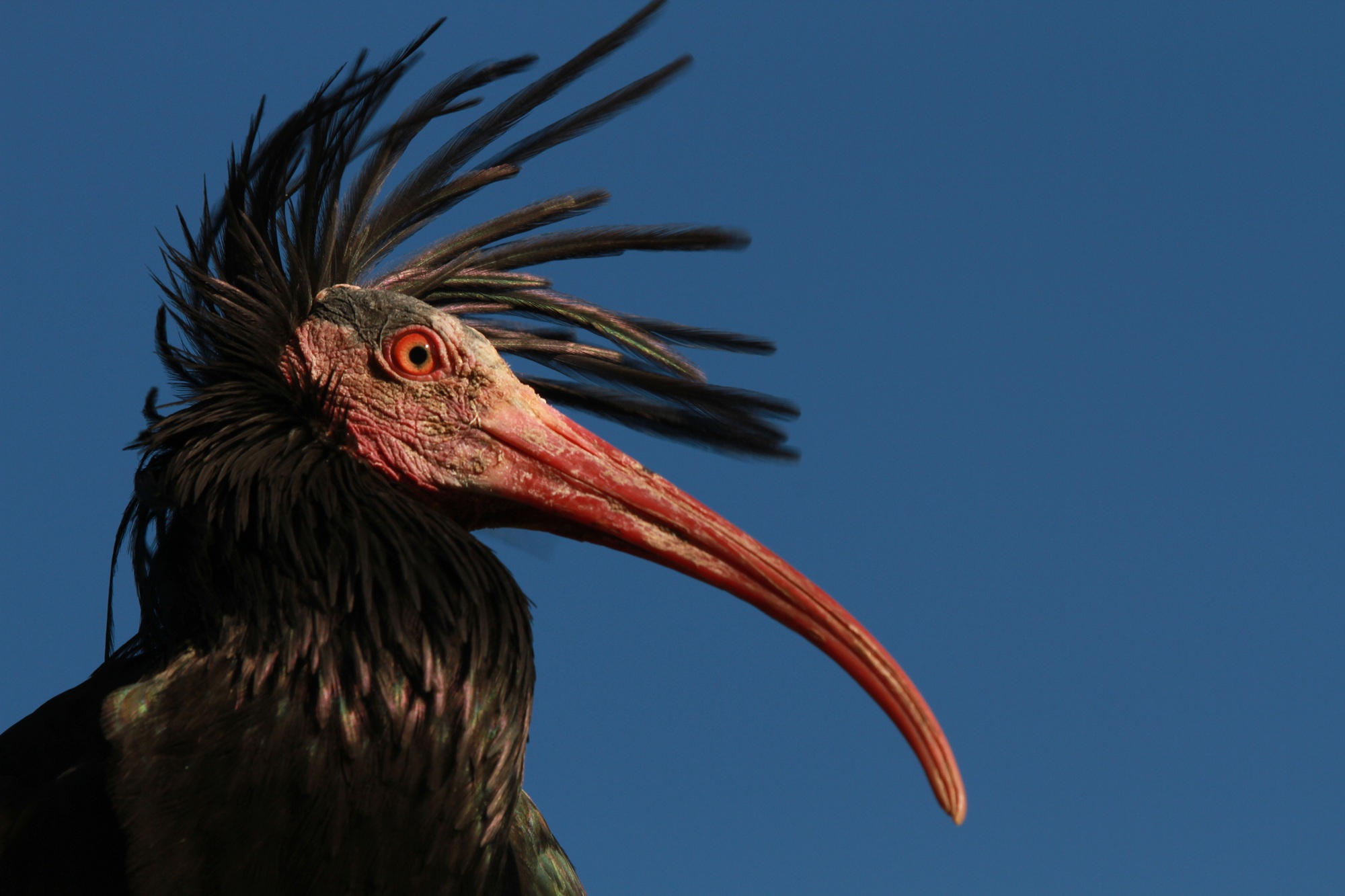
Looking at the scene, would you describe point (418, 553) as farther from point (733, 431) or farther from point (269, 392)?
point (733, 431)

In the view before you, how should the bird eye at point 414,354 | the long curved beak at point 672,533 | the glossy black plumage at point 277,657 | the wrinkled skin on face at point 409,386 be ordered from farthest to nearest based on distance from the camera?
the bird eye at point 414,354
the wrinkled skin on face at point 409,386
the long curved beak at point 672,533
the glossy black plumage at point 277,657

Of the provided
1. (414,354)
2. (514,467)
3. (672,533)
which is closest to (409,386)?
(414,354)

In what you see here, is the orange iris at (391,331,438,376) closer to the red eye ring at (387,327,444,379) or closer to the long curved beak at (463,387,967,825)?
the red eye ring at (387,327,444,379)

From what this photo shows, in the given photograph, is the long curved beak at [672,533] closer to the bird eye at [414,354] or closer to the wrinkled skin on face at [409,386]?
the wrinkled skin on face at [409,386]

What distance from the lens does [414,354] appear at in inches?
219

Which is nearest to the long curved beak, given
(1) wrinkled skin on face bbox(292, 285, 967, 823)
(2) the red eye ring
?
(1) wrinkled skin on face bbox(292, 285, 967, 823)

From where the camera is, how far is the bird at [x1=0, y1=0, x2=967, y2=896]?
4.53 m

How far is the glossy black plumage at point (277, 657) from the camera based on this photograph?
450cm

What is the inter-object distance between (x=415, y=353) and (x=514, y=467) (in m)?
0.63

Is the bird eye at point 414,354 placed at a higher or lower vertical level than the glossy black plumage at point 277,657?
higher

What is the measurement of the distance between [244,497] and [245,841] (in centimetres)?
111

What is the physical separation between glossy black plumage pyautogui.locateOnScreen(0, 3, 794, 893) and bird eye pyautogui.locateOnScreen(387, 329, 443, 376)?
0.32 m

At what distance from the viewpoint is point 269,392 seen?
5.42 metres

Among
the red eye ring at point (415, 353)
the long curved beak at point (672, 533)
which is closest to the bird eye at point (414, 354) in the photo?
the red eye ring at point (415, 353)
